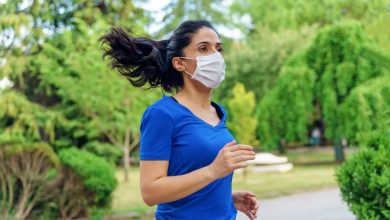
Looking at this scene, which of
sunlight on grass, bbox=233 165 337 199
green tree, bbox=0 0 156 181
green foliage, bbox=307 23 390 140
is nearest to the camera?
green tree, bbox=0 0 156 181

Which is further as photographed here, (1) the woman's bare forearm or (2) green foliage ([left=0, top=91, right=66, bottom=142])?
(2) green foliage ([left=0, top=91, right=66, bottom=142])

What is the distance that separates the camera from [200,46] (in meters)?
2.27

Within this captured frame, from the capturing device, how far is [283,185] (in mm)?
15492

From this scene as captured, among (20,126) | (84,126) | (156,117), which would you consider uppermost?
(156,117)

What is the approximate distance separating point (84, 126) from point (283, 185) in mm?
7307

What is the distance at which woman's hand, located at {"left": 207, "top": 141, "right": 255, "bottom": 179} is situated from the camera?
1927 mm

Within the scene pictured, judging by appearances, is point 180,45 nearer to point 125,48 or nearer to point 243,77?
point 125,48

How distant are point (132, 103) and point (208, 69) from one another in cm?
1271

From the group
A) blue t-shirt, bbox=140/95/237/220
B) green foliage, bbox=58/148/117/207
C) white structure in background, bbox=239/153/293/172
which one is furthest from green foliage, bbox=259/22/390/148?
blue t-shirt, bbox=140/95/237/220

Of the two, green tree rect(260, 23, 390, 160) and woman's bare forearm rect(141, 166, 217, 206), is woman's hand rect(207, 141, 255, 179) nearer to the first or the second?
woman's bare forearm rect(141, 166, 217, 206)

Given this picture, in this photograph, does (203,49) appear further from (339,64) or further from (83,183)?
(339,64)

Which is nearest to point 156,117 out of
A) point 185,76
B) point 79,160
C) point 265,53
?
point 185,76

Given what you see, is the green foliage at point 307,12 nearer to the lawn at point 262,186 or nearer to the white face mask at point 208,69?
the lawn at point 262,186

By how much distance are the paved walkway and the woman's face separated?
7333 mm
